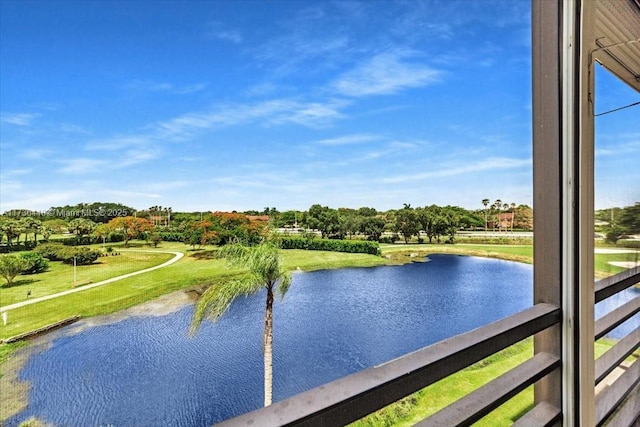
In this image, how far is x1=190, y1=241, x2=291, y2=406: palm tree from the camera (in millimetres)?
1541

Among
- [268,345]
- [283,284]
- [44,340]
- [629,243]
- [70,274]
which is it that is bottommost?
[268,345]

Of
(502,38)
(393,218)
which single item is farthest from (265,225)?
(502,38)

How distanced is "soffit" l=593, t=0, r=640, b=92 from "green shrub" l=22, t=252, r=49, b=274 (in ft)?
6.44

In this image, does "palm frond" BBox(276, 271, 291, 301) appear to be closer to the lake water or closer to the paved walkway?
the lake water

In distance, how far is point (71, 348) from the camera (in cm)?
133

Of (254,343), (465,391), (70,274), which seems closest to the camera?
(465,391)

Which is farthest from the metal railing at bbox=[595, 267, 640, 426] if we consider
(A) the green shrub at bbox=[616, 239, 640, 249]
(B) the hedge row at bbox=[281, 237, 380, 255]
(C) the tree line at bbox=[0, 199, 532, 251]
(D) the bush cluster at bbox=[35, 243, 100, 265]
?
(D) the bush cluster at bbox=[35, 243, 100, 265]

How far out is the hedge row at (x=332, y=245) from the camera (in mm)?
1766

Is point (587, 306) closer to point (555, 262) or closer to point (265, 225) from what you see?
point (555, 262)

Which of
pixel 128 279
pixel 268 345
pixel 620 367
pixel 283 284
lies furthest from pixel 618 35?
pixel 128 279

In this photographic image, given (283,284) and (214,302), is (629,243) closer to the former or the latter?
(283,284)

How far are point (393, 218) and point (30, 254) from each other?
1690 millimetres

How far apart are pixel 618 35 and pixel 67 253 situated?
2.26m

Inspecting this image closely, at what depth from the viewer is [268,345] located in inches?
64.4
